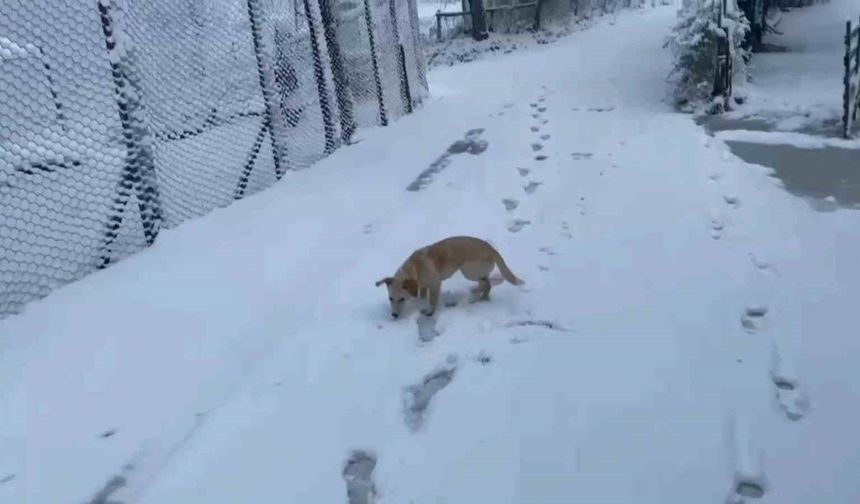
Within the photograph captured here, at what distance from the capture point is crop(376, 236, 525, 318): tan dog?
3701 mm

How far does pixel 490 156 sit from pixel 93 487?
554 cm

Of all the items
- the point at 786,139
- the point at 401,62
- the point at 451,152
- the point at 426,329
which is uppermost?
the point at 401,62

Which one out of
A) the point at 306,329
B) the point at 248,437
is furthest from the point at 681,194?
the point at 248,437

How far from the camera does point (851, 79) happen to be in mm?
7305

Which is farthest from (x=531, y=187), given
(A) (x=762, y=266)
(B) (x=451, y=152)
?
(A) (x=762, y=266)

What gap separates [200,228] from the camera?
18.0ft

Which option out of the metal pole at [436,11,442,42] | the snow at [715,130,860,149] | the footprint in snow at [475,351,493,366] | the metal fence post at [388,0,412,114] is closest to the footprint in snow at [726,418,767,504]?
the footprint in snow at [475,351,493,366]

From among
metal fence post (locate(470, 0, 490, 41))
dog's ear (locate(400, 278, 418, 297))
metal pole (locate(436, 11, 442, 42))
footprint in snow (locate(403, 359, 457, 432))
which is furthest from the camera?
metal pole (locate(436, 11, 442, 42))

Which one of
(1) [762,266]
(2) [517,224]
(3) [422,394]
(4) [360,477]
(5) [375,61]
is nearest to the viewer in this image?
(4) [360,477]

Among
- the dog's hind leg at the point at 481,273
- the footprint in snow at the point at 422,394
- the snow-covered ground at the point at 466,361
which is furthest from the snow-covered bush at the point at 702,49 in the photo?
the footprint in snow at the point at 422,394

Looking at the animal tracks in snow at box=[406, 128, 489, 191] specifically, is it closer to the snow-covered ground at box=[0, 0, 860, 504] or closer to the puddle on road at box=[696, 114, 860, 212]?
the snow-covered ground at box=[0, 0, 860, 504]

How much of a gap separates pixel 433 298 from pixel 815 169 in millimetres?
4059

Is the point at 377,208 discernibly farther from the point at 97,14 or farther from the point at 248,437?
the point at 248,437

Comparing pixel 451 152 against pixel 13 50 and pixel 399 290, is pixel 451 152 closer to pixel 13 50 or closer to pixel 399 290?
pixel 13 50
